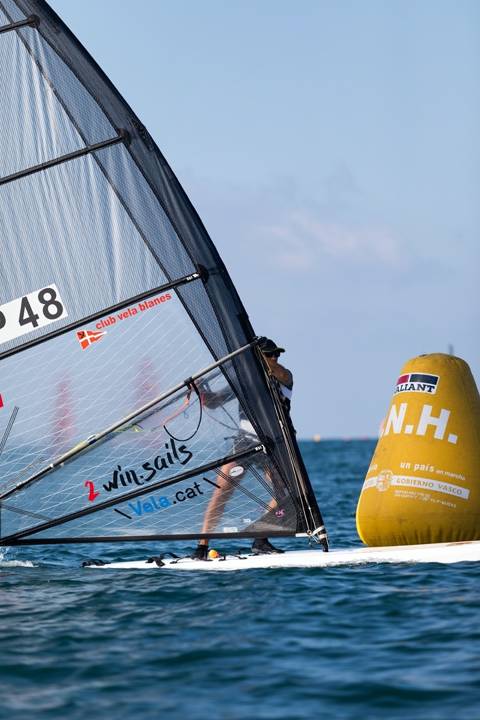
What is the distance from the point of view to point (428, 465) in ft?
32.6

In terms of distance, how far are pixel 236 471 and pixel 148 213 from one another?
2.37m

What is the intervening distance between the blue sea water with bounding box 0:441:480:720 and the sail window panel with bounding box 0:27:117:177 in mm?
3654

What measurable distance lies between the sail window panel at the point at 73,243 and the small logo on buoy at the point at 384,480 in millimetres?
2546

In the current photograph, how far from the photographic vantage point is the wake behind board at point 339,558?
980 centimetres

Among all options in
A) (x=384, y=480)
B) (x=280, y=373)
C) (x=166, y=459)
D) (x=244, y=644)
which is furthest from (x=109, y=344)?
(x=244, y=644)

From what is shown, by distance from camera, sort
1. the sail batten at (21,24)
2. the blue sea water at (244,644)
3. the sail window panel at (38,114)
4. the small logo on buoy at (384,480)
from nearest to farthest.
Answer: the blue sea water at (244,644) < the sail batten at (21,24) < the sail window panel at (38,114) < the small logo on buoy at (384,480)

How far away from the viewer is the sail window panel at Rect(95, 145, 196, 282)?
9.95 m

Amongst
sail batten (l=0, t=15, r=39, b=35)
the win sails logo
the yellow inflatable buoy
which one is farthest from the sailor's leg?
sail batten (l=0, t=15, r=39, b=35)

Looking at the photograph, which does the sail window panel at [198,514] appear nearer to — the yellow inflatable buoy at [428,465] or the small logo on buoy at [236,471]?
the small logo on buoy at [236,471]

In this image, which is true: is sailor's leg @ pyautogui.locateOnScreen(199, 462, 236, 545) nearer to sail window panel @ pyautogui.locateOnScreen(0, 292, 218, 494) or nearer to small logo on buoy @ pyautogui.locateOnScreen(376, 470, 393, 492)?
sail window panel @ pyautogui.locateOnScreen(0, 292, 218, 494)

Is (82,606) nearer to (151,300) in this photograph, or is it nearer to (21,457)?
(21,457)

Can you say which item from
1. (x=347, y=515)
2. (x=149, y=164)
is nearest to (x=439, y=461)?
(x=149, y=164)

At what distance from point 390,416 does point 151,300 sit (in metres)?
2.40

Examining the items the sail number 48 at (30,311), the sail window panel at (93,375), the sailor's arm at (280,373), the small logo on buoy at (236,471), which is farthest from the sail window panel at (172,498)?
the sail number 48 at (30,311)
